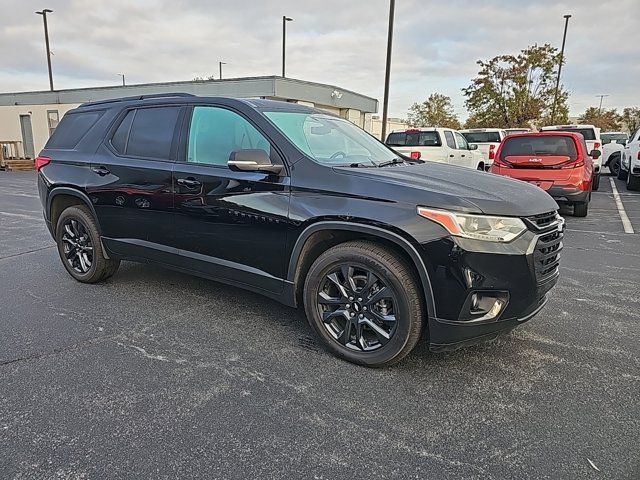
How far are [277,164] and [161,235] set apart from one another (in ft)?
4.49

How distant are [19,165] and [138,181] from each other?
22550mm

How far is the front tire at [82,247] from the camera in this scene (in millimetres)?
4473

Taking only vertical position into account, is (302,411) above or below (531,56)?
below

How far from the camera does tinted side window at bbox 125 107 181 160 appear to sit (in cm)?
389

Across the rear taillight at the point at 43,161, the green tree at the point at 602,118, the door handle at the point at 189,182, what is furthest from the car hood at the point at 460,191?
the green tree at the point at 602,118

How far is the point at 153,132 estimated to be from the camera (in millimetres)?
4027

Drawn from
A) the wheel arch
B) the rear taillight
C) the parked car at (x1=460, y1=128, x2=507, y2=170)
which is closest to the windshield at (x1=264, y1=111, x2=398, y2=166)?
the wheel arch

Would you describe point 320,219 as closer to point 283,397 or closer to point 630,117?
point 283,397

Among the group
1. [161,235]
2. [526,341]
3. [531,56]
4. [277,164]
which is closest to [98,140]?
[161,235]

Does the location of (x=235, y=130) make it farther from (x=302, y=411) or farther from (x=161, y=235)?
(x=302, y=411)

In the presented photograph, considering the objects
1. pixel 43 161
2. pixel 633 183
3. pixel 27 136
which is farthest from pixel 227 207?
pixel 27 136

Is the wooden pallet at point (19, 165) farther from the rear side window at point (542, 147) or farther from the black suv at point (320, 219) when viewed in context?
the rear side window at point (542, 147)

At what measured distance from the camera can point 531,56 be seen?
26.9 m

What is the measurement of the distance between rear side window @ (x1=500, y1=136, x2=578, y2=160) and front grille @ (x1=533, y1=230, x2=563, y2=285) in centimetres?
615
